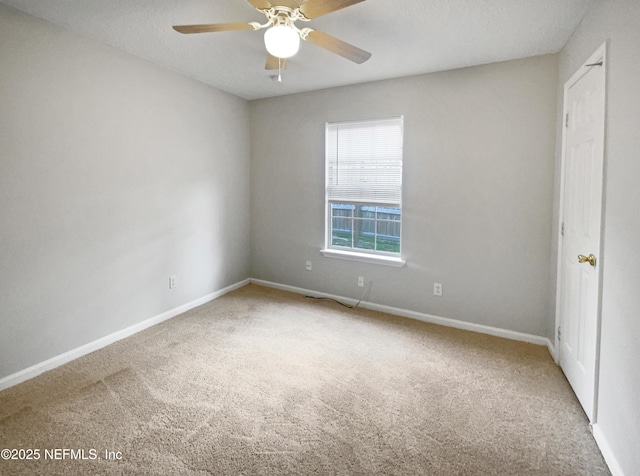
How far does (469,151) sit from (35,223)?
3575 millimetres

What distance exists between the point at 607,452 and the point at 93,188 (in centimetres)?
377

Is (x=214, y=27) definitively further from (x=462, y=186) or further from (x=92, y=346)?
(x=92, y=346)

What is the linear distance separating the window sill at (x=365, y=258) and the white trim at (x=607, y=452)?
81.1 inches

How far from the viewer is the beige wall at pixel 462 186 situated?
118 inches

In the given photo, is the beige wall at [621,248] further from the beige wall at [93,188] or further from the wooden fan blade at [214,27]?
the beige wall at [93,188]

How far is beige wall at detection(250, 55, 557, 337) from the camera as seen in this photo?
9.87ft

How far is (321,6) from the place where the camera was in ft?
5.75

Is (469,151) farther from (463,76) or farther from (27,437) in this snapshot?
(27,437)

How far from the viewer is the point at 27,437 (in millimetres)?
1912

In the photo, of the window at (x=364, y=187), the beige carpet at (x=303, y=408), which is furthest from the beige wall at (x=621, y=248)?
the window at (x=364, y=187)

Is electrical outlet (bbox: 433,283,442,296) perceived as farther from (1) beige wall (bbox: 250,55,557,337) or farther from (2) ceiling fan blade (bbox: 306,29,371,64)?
(2) ceiling fan blade (bbox: 306,29,371,64)

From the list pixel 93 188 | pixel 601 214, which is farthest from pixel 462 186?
pixel 93 188

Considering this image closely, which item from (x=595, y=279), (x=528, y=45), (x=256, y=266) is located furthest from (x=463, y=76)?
(x=256, y=266)

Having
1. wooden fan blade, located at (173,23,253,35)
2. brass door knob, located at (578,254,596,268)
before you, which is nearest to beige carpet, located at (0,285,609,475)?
brass door knob, located at (578,254,596,268)
